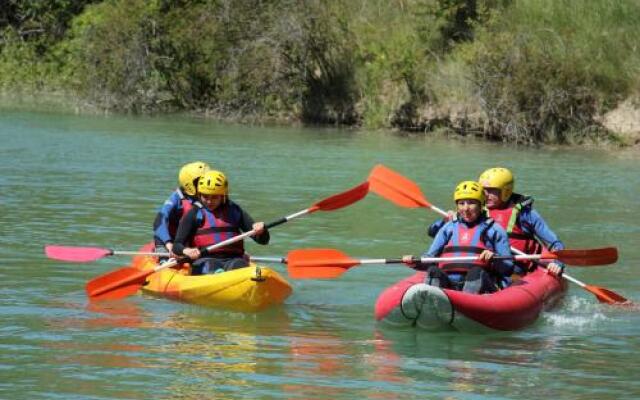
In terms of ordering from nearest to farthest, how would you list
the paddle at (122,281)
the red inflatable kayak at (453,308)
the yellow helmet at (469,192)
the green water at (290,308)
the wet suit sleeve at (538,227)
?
the green water at (290,308)
the red inflatable kayak at (453,308)
the yellow helmet at (469,192)
the paddle at (122,281)
the wet suit sleeve at (538,227)

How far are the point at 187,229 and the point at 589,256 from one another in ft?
10.6

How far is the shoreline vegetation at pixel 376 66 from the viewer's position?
2531 centimetres

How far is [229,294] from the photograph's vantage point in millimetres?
9219

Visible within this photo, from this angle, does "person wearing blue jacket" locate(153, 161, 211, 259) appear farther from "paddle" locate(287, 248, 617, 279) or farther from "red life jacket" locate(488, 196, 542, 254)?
"red life jacket" locate(488, 196, 542, 254)

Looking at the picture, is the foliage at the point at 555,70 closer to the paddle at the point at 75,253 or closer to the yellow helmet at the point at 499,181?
the yellow helmet at the point at 499,181

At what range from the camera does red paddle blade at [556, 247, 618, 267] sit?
9.62 meters

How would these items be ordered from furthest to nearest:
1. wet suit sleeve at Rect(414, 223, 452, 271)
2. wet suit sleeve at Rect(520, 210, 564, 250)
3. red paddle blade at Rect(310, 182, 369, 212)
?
red paddle blade at Rect(310, 182, 369, 212), wet suit sleeve at Rect(520, 210, 564, 250), wet suit sleeve at Rect(414, 223, 452, 271)

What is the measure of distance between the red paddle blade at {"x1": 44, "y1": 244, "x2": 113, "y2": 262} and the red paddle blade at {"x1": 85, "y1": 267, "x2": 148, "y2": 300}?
27.3 inches

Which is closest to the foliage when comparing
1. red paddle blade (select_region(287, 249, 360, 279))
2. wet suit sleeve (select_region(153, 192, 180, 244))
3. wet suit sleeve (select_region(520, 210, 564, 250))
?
wet suit sleeve (select_region(520, 210, 564, 250))

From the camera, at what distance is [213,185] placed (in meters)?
9.88

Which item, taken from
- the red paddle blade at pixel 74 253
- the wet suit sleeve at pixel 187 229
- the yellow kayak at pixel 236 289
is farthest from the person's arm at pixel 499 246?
the red paddle blade at pixel 74 253

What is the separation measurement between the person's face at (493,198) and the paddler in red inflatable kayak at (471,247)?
46.9 inches

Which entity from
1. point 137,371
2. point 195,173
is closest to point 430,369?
point 137,371

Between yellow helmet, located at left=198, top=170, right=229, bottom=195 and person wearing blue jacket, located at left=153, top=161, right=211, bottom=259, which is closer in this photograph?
yellow helmet, located at left=198, top=170, right=229, bottom=195
